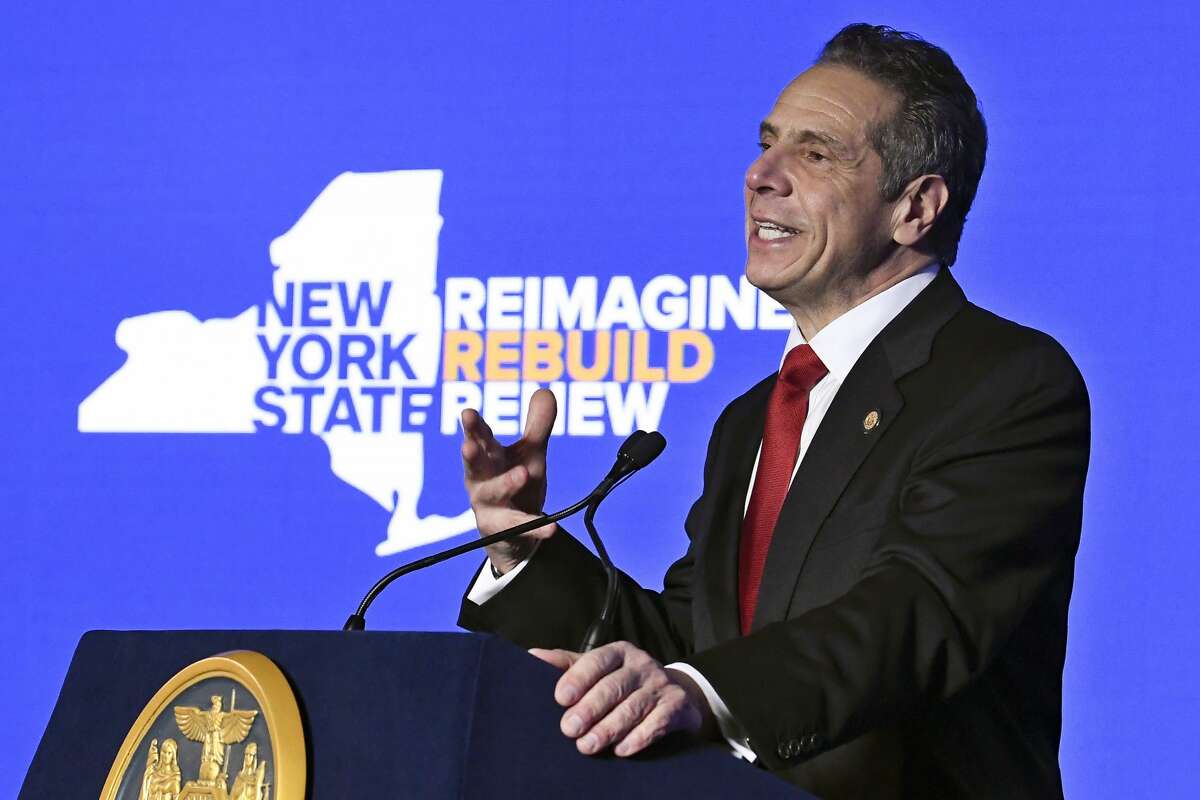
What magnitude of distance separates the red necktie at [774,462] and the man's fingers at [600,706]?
0.62 meters

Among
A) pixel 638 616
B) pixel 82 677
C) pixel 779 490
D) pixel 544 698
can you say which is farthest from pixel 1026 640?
pixel 82 677

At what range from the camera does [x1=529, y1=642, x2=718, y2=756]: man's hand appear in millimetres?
1165

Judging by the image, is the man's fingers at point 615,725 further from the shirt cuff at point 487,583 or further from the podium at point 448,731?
the shirt cuff at point 487,583

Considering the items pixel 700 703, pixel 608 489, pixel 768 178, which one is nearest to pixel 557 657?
→ pixel 700 703

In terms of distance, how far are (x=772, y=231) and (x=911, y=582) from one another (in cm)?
Answer: 68

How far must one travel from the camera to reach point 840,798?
167cm

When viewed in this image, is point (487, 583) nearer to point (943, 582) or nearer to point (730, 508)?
point (730, 508)

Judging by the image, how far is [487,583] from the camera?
6.30 feet

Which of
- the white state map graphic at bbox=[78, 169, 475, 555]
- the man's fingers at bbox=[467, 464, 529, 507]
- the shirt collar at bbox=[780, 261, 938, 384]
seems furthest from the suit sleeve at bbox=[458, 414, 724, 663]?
the white state map graphic at bbox=[78, 169, 475, 555]

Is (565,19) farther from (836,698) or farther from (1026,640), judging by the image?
(836,698)

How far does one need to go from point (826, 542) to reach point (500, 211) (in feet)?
5.97

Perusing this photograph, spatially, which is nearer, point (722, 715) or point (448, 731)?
point (448, 731)

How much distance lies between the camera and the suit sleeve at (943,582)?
1.36 m

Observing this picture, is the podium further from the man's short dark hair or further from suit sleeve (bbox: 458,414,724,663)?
the man's short dark hair
